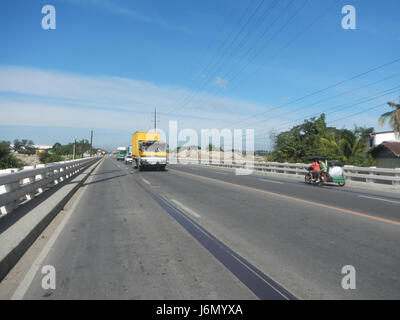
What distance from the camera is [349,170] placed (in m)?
19.0

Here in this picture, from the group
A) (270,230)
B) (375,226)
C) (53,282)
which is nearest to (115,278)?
(53,282)

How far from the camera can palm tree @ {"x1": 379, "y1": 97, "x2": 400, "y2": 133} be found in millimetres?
23766

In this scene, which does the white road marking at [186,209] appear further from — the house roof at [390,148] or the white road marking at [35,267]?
the house roof at [390,148]

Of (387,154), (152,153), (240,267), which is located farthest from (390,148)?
(240,267)

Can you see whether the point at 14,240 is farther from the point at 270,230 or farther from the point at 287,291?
the point at 270,230

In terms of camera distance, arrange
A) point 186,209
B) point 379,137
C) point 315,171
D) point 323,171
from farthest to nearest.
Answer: point 379,137
point 315,171
point 323,171
point 186,209

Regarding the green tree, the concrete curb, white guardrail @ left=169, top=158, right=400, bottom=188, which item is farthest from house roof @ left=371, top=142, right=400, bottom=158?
the green tree

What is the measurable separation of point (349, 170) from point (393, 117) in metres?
8.89

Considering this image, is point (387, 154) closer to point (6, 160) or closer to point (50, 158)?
point (6, 160)

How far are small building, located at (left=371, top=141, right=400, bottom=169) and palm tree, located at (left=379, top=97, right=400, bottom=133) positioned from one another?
435 centimetres

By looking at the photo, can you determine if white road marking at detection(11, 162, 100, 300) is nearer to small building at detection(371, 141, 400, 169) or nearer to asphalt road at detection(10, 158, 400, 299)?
asphalt road at detection(10, 158, 400, 299)

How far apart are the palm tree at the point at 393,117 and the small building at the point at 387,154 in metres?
4.35

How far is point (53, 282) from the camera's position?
12.9ft

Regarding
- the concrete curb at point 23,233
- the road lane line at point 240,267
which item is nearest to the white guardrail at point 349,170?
the road lane line at point 240,267
